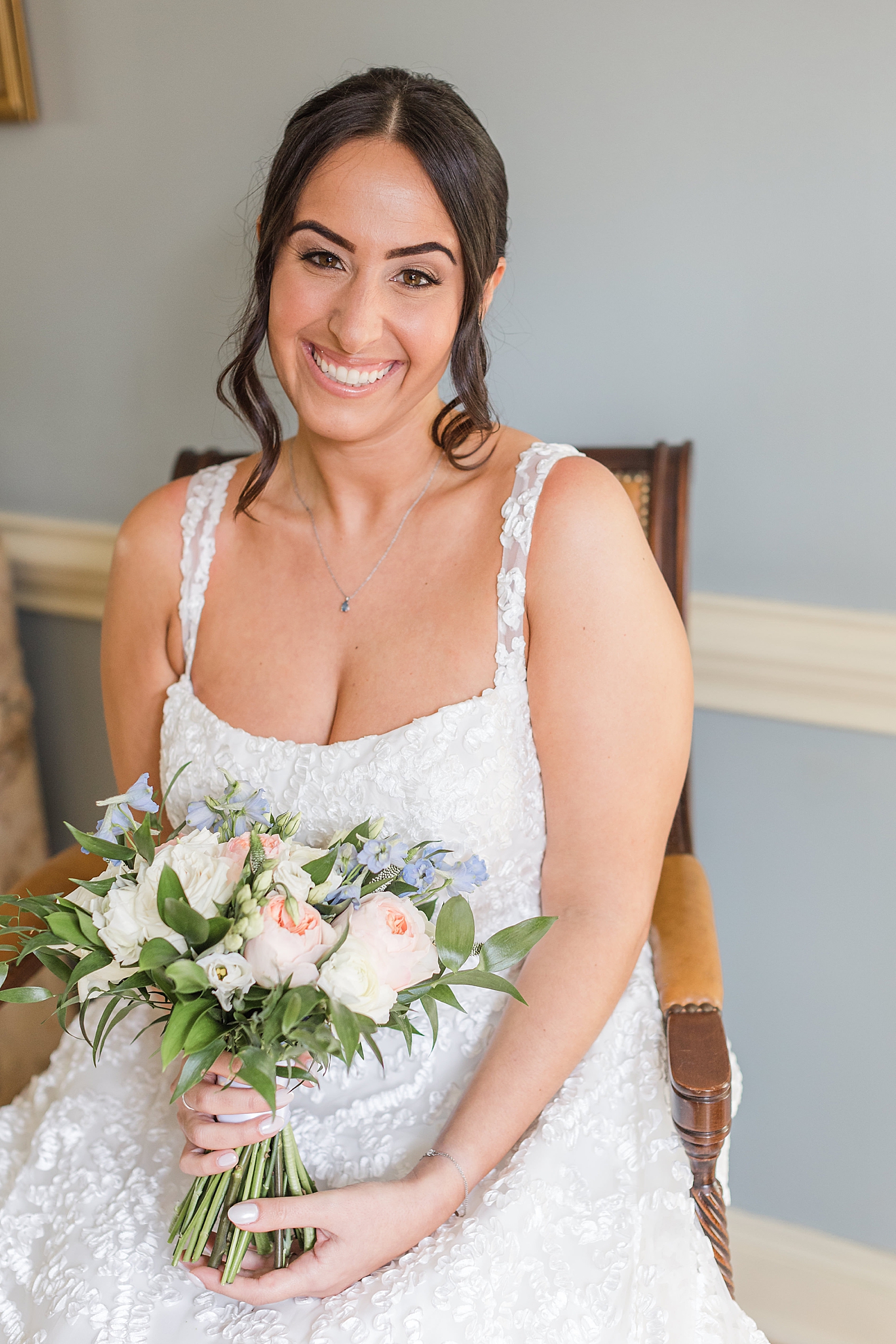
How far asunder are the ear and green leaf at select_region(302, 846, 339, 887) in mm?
825

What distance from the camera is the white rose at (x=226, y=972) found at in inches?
A: 38.4

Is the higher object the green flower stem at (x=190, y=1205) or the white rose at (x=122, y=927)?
the white rose at (x=122, y=927)

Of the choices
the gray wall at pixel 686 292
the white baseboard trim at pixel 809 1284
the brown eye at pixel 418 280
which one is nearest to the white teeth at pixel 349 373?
the brown eye at pixel 418 280

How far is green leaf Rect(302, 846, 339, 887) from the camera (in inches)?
41.9

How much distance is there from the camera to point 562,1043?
1393 mm

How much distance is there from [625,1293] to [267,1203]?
0.41m

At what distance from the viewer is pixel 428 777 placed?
1.42 meters

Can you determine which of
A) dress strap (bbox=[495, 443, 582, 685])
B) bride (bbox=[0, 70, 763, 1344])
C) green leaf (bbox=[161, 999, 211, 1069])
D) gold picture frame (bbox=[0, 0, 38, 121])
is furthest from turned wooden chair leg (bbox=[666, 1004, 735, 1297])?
gold picture frame (bbox=[0, 0, 38, 121])

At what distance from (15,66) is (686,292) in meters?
1.38

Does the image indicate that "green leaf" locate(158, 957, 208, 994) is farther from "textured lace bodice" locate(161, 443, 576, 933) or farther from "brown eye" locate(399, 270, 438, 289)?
"brown eye" locate(399, 270, 438, 289)

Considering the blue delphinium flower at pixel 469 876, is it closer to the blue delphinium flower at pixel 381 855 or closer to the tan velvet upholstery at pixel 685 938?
the blue delphinium flower at pixel 381 855

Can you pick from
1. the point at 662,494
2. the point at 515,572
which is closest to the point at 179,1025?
the point at 515,572

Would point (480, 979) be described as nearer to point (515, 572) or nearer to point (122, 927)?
point (122, 927)

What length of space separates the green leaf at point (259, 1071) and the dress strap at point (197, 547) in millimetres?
798
